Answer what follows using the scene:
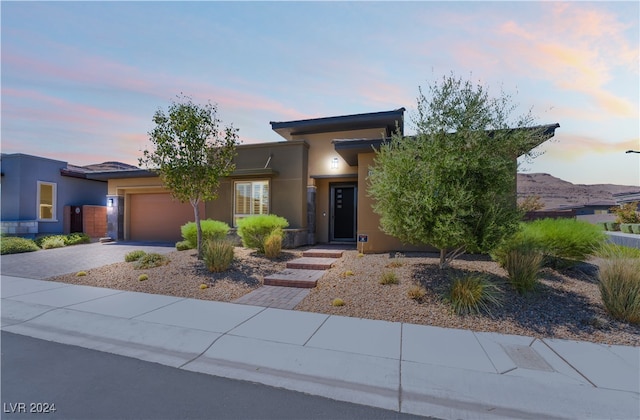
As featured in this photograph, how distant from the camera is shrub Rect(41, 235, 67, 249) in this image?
13.9 metres

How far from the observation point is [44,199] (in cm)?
1667

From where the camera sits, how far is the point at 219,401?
9.89ft

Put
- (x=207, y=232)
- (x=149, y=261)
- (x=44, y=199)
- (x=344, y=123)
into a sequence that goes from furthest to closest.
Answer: (x=44, y=199) < (x=344, y=123) < (x=207, y=232) < (x=149, y=261)

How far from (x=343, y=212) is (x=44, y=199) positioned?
661 inches

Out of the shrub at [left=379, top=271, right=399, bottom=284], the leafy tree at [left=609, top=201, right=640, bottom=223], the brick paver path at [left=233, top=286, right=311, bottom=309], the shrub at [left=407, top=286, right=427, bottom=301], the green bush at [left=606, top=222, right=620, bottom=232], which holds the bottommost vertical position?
the brick paver path at [left=233, top=286, right=311, bottom=309]

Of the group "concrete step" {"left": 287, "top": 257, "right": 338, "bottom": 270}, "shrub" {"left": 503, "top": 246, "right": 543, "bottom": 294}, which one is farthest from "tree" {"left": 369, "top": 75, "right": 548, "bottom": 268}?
"concrete step" {"left": 287, "top": 257, "right": 338, "bottom": 270}

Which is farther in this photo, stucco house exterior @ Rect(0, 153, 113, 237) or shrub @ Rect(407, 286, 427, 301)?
stucco house exterior @ Rect(0, 153, 113, 237)

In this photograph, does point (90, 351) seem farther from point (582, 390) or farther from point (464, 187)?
point (464, 187)

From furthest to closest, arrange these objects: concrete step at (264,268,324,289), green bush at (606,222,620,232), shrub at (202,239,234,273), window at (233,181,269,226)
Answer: green bush at (606,222,620,232), window at (233,181,269,226), shrub at (202,239,234,273), concrete step at (264,268,324,289)

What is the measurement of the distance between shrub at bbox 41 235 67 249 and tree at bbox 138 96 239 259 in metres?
9.00

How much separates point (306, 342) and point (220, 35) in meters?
8.53

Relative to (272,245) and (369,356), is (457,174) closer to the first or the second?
(369,356)

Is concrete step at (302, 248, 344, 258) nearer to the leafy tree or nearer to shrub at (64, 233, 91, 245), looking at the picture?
shrub at (64, 233, 91, 245)

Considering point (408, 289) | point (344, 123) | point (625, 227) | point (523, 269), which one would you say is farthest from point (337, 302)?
point (625, 227)
